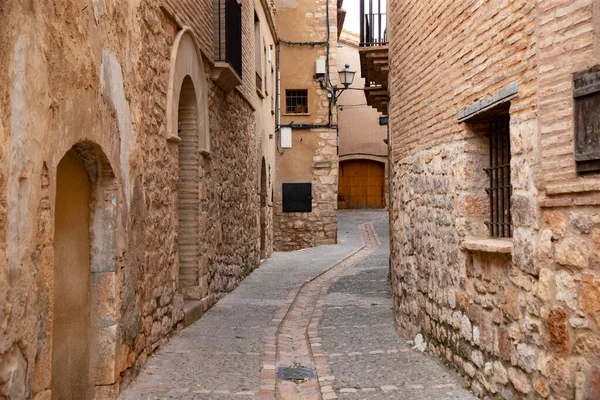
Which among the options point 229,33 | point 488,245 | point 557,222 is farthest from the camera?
point 229,33

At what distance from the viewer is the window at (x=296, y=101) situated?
65.5ft

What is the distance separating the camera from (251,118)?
43.5 ft

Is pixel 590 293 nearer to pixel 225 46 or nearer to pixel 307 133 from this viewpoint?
pixel 225 46

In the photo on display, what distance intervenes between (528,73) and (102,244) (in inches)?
121

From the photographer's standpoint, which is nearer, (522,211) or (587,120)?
(587,120)

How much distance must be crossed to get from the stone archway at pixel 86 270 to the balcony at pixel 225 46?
4.54 m

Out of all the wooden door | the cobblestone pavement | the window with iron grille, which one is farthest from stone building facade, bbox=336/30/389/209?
the window with iron grille

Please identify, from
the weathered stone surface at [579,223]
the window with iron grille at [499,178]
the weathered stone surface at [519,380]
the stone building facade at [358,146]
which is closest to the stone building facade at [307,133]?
the stone building facade at [358,146]

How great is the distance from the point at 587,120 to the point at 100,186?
10.7 ft

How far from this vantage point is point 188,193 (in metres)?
7.96

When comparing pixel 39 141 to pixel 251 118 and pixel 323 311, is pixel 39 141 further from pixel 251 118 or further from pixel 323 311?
pixel 251 118

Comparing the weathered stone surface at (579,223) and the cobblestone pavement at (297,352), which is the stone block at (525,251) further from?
the cobblestone pavement at (297,352)

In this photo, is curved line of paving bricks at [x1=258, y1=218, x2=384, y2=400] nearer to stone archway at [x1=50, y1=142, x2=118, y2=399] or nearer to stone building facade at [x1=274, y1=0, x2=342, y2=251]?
stone archway at [x1=50, y1=142, x2=118, y2=399]

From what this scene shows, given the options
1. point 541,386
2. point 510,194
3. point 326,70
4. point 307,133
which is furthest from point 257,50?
point 541,386
